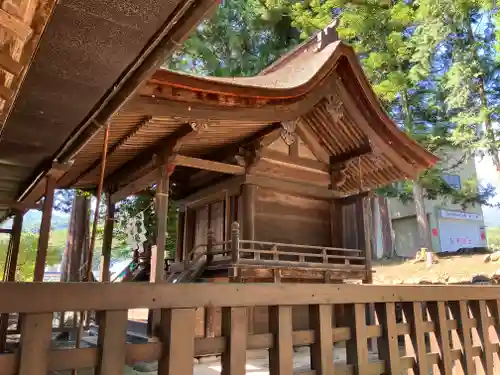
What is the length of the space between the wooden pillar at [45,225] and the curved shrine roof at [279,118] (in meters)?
1.45

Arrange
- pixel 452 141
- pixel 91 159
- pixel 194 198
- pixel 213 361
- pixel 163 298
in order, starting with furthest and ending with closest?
1. pixel 452 141
2. pixel 194 198
3. pixel 91 159
4. pixel 213 361
5. pixel 163 298

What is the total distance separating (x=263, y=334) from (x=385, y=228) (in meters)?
24.5

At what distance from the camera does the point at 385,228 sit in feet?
81.1

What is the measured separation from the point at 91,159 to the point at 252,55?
15333 millimetres

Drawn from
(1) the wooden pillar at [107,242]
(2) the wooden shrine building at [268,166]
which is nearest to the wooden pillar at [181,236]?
(2) the wooden shrine building at [268,166]

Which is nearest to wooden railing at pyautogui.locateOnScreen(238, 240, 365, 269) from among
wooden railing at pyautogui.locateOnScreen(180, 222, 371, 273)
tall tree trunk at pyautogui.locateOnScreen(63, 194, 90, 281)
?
wooden railing at pyautogui.locateOnScreen(180, 222, 371, 273)

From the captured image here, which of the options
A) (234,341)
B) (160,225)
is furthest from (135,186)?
(234,341)

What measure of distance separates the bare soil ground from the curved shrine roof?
28.2ft

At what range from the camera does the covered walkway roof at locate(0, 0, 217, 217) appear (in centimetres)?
180

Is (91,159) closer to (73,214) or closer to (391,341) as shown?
(73,214)

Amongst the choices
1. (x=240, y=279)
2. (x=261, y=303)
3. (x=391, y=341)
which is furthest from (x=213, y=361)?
(x=261, y=303)

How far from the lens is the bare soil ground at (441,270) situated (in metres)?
16.5

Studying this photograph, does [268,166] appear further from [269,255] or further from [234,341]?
[234,341]

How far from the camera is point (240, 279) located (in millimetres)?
7637
